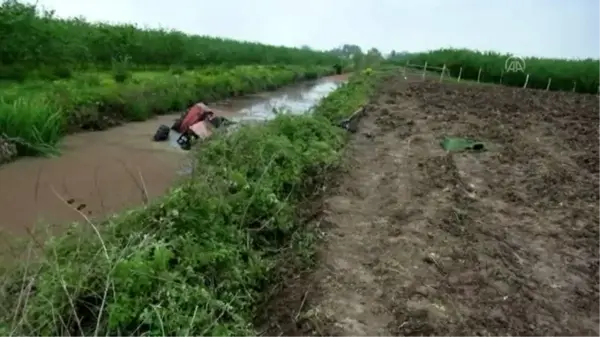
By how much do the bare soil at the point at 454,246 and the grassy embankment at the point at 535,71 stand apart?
19.7 metres

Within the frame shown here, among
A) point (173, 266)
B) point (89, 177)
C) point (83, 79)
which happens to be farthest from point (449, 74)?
point (173, 266)

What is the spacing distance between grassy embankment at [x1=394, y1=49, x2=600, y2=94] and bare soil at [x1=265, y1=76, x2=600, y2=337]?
19704mm

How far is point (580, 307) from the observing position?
4457 mm

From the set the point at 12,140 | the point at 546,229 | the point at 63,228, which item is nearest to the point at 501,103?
the point at 546,229

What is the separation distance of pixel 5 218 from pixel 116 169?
8.84 ft

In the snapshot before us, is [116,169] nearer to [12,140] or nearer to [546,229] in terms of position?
[12,140]

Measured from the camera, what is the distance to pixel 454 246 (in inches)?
211

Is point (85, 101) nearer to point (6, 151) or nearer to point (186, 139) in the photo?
point (186, 139)

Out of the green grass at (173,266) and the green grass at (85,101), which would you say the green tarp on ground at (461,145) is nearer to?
the green grass at (173,266)

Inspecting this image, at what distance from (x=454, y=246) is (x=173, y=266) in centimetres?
270

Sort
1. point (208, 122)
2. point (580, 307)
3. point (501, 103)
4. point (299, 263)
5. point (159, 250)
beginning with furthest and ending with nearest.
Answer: point (501, 103)
point (208, 122)
point (299, 263)
point (580, 307)
point (159, 250)

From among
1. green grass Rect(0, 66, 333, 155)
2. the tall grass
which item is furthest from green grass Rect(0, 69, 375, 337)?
the tall grass

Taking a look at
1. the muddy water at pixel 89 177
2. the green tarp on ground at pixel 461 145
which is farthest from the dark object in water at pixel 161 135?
the green tarp on ground at pixel 461 145

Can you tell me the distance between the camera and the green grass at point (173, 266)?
3217mm
